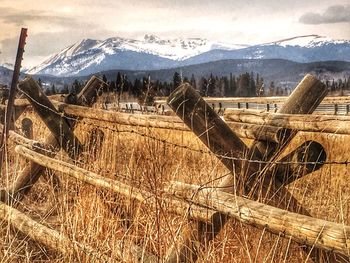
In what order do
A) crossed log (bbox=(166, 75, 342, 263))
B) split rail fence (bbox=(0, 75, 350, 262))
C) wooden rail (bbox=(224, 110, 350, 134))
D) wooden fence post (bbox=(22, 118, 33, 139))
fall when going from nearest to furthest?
split rail fence (bbox=(0, 75, 350, 262)) < wooden rail (bbox=(224, 110, 350, 134)) < crossed log (bbox=(166, 75, 342, 263)) < wooden fence post (bbox=(22, 118, 33, 139))

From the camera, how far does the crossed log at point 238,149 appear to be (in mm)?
3291

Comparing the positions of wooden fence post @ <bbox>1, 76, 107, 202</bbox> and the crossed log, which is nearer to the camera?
the crossed log

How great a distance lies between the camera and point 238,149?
3.40 metres

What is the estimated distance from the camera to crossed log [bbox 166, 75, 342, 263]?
3.29m

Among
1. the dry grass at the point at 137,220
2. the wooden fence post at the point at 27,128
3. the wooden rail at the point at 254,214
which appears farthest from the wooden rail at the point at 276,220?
the wooden fence post at the point at 27,128

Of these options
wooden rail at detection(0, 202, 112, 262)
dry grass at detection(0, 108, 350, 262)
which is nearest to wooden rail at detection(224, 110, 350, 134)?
dry grass at detection(0, 108, 350, 262)

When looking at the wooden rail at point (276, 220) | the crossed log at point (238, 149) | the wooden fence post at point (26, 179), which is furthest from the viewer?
the wooden fence post at point (26, 179)

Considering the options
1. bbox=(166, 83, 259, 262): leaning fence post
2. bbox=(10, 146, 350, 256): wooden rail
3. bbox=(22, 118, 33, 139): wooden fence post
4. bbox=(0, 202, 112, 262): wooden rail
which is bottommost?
bbox=(0, 202, 112, 262): wooden rail

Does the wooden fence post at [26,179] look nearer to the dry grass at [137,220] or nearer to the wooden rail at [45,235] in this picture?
the dry grass at [137,220]

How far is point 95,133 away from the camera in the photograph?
626cm

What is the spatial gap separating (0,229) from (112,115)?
63.2 inches

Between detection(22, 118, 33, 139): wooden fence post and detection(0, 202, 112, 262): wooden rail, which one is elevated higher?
detection(22, 118, 33, 139): wooden fence post

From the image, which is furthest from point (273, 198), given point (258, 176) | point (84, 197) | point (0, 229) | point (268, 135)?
point (0, 229)

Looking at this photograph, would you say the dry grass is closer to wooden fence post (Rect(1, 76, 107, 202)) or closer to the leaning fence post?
the leaning fence post
